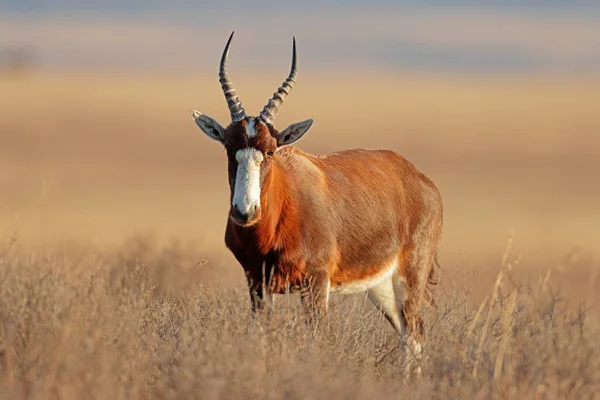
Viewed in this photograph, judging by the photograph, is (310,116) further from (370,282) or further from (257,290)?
(257,290)

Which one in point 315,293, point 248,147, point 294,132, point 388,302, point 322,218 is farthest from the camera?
point 388,302

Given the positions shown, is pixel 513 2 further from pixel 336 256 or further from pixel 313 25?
pixel 336 256

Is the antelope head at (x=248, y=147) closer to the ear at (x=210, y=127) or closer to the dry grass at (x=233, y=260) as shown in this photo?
the ear at (x=210, y=127)

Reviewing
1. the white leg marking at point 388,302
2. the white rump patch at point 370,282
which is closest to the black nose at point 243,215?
the white rump patch at point 370,282

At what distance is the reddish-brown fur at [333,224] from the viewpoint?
1159 cm

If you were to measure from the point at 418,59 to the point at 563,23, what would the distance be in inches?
1104

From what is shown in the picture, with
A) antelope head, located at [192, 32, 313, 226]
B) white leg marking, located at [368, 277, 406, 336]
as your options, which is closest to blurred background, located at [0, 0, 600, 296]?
white leg marking, located at [368, 277, 406, 336]

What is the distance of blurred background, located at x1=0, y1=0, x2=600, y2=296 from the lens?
1270 inches

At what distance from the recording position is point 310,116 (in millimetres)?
61469

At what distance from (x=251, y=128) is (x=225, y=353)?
3.34 metres

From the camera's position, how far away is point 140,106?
68.8 meters

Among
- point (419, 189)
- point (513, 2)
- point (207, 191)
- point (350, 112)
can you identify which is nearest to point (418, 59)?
point (513, 2)

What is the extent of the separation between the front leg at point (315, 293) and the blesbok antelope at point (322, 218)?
0.04 feet

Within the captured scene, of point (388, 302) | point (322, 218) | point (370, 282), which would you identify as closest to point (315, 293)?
point (322, 218)
